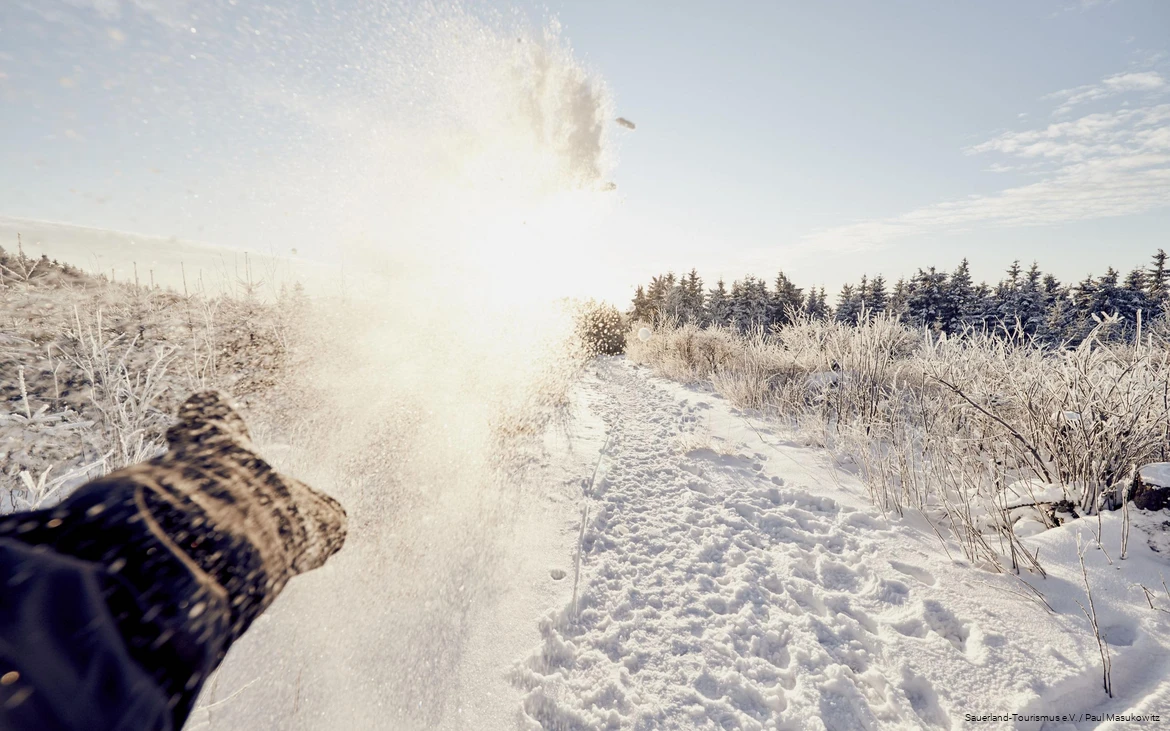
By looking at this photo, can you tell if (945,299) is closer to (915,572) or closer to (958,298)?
(958,298)

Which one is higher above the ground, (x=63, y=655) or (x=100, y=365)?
(x=100, y=365)

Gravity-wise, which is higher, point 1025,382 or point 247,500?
point 247,500

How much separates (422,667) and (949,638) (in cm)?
264

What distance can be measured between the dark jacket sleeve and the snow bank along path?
1.54m

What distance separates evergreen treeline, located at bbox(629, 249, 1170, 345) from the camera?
3269 cm

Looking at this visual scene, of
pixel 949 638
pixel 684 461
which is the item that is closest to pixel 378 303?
pixel 684 461

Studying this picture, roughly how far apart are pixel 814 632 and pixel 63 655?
9.21 ft

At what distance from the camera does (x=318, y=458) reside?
432cm

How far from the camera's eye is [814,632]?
228 cm

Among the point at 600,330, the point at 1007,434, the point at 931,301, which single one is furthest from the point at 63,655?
the point at 931,301

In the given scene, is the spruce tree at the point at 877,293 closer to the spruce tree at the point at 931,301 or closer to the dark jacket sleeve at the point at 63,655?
the spruce tree at the point at 931,301

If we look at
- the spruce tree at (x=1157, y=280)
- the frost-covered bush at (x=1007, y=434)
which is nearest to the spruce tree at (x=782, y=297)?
the spruce tree at (x=1157, y=280)

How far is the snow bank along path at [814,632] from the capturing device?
1.78 m

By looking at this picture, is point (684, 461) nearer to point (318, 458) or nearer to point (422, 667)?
point (422, 667)
